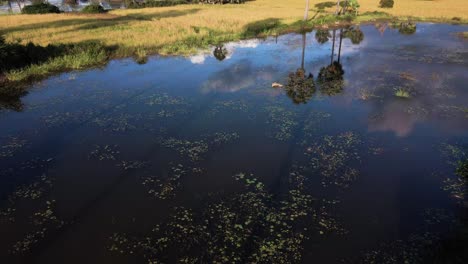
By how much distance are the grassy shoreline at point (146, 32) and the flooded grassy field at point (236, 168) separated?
3031 mm

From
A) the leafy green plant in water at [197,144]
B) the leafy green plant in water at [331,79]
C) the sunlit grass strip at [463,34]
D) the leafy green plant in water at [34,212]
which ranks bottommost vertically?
the leafy green plant in water at [34,212]

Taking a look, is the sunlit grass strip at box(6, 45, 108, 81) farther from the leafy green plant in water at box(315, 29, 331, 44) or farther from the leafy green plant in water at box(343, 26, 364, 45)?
the leafy green plant in water at box(343, 26, 364, 45)

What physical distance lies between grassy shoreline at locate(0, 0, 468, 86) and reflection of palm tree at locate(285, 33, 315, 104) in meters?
10.1

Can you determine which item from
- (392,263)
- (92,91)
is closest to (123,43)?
(92,91)

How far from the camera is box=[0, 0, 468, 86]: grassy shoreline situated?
948 inches

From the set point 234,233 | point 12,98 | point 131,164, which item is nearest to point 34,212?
point 131,164

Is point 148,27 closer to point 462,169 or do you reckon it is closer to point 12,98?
point 12,98

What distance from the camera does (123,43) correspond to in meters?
29.1

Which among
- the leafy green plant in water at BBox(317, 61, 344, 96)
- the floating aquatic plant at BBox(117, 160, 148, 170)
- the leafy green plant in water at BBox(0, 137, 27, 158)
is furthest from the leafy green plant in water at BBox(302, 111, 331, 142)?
the leafy green plant in water at BBox(0, 137, 27, 158)

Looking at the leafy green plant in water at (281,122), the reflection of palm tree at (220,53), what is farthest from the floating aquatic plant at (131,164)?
the reflection of palm tree at (220,53)

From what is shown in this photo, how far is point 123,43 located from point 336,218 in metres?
25.2

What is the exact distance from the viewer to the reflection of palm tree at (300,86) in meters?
18.1

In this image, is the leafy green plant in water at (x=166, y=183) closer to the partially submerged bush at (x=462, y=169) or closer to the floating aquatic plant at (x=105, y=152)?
the floating aquatic plant at (x=105, y=152)

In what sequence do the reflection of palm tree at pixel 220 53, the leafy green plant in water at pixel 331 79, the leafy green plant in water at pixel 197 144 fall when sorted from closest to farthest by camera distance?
the leafy green plant in water at pixel 197 144
the leafy green plant in water at pixel 331 79
the reflection of palm tree at pixel 220 53
